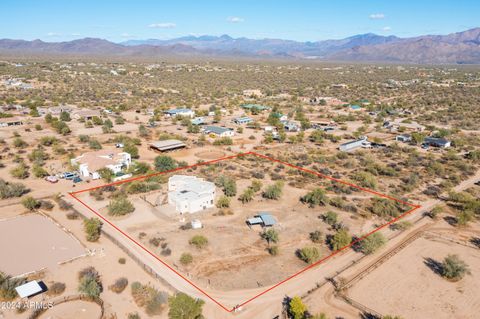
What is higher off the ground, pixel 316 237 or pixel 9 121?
pixel 9 121

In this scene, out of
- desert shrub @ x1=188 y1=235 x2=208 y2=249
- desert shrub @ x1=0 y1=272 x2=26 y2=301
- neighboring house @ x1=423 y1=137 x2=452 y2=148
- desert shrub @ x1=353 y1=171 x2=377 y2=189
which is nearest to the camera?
desert shrub @ x1=0 y1=272 x2=26 y2=301

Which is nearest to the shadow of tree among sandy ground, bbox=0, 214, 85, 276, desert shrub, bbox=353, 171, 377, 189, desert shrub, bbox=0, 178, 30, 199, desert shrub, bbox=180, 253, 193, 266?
desert shrub, bbox=353, 171, 377, 189

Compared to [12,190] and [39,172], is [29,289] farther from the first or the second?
[39,172]

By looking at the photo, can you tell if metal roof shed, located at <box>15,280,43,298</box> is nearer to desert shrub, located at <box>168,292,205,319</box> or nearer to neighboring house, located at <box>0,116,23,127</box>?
desert shrub, located at <box>168,292,205,319</box>

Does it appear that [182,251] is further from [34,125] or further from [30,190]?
[34,125]

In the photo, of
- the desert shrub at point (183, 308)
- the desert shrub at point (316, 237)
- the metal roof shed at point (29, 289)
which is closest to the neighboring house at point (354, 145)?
the desert shrub at point (316, 237)

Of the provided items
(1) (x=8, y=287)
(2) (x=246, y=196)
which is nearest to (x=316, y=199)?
(2) (x=246, y=196)
